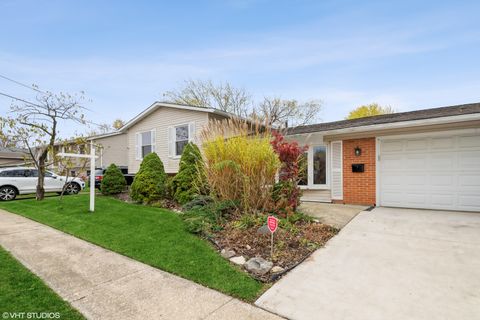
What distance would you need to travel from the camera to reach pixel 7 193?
1077 cm

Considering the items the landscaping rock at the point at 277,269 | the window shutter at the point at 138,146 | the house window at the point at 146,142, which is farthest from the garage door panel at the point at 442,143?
the window shutter at the point at 138,146

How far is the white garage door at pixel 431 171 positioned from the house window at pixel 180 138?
25.6 ft

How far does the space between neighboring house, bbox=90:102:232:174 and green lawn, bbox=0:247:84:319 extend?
696cm

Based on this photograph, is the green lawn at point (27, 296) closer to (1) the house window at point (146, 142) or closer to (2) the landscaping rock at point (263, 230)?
(2) the landscaping rock at point (263, 230)

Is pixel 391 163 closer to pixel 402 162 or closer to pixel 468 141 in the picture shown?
pixel 402 162

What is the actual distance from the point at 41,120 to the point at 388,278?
1149 cm

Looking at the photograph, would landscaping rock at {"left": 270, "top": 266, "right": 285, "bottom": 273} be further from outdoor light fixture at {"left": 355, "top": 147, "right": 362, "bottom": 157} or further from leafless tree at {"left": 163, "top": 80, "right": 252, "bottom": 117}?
leafless tree at {"left": 163, "top": 80, "right": 252, "bottom": 117}

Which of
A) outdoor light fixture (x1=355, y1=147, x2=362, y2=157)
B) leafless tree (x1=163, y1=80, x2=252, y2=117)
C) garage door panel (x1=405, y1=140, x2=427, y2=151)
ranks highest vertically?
leafless tree (x1=163, y1=80, x2=252, y2=117)

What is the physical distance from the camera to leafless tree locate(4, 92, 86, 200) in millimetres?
8828

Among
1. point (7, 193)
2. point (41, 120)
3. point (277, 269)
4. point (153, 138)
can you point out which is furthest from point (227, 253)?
point (7, 193)

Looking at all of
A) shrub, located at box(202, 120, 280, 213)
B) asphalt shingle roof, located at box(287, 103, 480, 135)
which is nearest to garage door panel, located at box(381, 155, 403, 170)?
asphalt shingle roof, located at box(287, 103, 480, 135)

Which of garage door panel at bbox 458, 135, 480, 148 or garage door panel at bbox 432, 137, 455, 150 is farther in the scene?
garage door panel at bbox 432, 137, 455, 150

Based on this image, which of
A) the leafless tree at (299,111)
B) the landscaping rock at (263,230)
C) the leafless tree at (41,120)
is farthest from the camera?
the leafless tree at (299,111)

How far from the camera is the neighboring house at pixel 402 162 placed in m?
6.18
